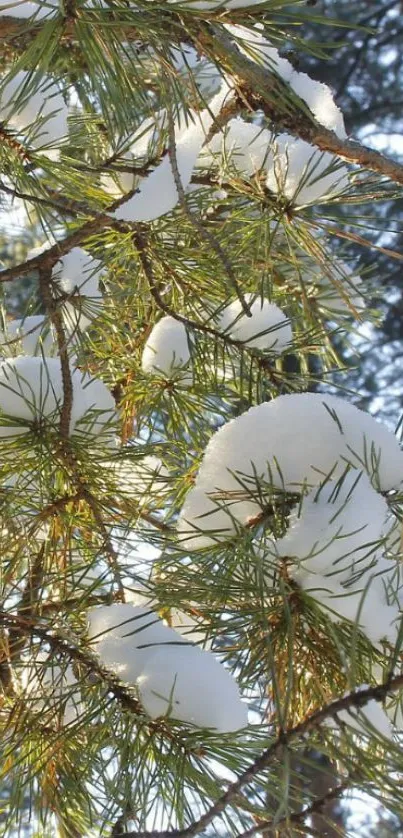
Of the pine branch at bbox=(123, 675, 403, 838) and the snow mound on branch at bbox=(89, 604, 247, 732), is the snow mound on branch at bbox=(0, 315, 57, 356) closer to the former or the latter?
the snow mound on branch at bbox=(89, 604, 247, 732)

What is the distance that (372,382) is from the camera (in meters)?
3.83

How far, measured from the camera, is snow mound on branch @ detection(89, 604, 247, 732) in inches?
21.7

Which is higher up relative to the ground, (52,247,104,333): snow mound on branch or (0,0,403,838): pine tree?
(52,247,104,333): snow mound on branch

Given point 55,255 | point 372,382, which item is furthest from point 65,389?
point 372,382

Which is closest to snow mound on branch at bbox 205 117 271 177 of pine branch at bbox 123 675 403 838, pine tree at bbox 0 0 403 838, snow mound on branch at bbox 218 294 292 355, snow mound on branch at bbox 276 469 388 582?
pine tree at bbox 0 0 403 838

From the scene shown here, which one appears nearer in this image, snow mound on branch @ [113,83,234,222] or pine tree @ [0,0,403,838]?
pine tree @ [0,0,403,838]

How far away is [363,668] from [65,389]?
0.30 metres

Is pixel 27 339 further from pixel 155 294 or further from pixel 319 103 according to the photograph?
pixel 319 103

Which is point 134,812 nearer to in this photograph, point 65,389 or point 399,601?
point 399,601

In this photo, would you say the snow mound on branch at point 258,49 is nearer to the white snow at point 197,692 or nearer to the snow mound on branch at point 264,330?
the snow mound on branch at point 264,330

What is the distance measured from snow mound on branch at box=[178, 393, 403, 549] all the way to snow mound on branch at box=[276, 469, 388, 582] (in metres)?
0.02

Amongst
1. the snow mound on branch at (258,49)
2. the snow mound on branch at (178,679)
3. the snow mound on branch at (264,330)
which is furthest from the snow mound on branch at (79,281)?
the snow mound on branch at (178,679)

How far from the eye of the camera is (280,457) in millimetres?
551

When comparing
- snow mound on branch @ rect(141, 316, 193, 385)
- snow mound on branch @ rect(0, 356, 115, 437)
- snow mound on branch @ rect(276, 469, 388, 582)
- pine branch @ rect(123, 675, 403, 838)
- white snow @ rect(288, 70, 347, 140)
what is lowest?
pine branch @ rect(123, 675, 403, 838)
